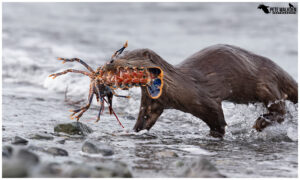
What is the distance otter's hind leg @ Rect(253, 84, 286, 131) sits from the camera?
5.52 meters

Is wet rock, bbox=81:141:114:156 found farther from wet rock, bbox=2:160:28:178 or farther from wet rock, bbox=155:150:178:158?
wet rock, bbox=2:160:28:178

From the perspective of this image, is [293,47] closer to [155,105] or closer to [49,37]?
[49,37]

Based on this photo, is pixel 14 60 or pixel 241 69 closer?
pixel 241 69

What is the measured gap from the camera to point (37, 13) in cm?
2180

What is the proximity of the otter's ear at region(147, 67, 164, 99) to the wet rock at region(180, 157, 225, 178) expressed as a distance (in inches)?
48.7

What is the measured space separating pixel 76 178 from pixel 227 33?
13506 mm

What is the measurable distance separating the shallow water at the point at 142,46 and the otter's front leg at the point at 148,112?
4.9 inches

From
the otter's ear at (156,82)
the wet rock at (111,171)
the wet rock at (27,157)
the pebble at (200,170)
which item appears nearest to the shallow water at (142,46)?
the pebble at (200,170)

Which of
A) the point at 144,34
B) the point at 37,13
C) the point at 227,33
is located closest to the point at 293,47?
the point at 227,33

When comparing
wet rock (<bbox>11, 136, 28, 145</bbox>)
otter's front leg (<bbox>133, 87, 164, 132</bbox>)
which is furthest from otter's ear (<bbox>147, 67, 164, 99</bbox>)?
wet rock (<bbox>11, 136, 28, 145</bbox>)

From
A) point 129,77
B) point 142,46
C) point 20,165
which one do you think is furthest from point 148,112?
point 142,46

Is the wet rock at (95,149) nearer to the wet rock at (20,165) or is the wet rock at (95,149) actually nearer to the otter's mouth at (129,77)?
the otter's mouth at (129,77)

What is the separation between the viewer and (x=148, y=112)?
17.5 ft

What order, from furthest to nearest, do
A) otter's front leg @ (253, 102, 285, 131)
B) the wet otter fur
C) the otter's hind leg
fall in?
otter's front leg @ (253, 102, 285, 131) < the otter's hind leg < the wet otter fur
